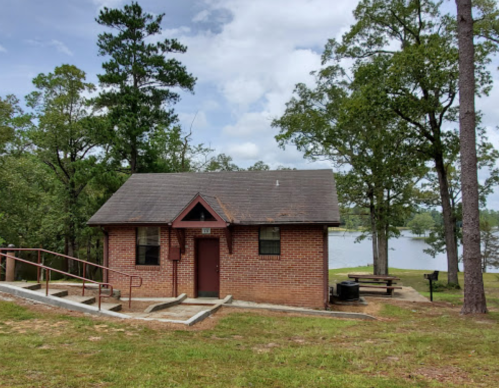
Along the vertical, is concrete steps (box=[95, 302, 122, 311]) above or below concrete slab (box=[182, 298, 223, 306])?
above

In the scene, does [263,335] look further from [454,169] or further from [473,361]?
[454,169]

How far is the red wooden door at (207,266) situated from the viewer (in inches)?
542

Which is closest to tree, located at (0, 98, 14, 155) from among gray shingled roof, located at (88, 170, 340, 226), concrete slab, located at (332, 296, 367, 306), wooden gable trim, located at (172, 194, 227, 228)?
gray shingled roof, located at (88, 170, 340, 226)

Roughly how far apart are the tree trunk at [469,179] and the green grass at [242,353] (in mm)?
1473

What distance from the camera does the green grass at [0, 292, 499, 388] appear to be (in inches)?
205

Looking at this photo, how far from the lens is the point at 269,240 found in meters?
13.4

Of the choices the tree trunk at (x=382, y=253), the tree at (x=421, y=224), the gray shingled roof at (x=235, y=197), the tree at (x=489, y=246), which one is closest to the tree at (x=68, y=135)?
the gray shingled roof at (x=235, y=197)

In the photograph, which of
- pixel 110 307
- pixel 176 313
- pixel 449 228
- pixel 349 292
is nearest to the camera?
pixel 110 307

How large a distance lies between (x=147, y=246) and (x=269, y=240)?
14.8 feet

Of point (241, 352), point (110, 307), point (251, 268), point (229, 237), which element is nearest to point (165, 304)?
point (110, 307)

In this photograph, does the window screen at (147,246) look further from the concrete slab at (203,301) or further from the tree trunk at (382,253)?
the tree trunk at (382,253)

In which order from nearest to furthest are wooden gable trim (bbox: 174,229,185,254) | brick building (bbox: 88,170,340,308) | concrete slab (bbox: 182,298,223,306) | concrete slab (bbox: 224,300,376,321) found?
1. concrete slab (bbox: 224,300,376,321)
2. concrete slab (bbox: 182,298,223,306)
3. brick building (bbox: 88,170,340,308)
4. wooden gable trim (bbox: 174,229,185,254)

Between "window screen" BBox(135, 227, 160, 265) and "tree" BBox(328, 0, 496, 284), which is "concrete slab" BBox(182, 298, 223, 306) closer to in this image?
"window screen" BBox(135, 227, 160, 265)

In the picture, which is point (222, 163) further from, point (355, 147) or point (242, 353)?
point (242, 353)
